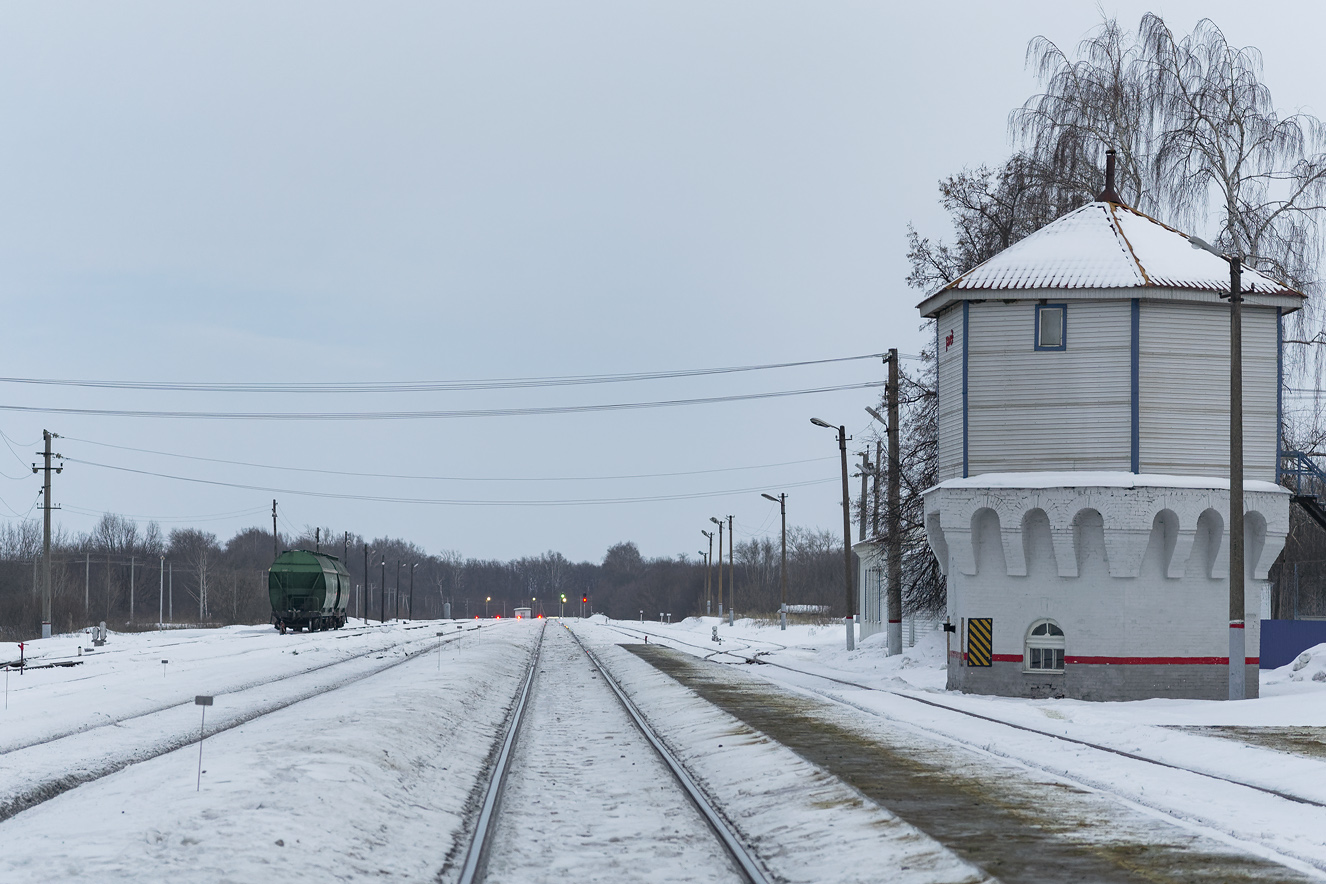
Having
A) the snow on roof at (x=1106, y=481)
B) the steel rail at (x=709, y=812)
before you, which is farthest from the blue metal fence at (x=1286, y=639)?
the steel rail at (x=709, y=812)

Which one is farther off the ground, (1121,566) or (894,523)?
(894,523)

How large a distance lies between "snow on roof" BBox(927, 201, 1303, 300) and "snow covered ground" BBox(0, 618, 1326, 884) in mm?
8473

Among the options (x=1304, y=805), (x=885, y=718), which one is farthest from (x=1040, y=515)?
(x=1304, y=805)

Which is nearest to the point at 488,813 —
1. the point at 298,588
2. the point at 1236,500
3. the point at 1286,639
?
the point at 1236,500

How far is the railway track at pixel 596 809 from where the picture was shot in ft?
31.9

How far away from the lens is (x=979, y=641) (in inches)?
1064

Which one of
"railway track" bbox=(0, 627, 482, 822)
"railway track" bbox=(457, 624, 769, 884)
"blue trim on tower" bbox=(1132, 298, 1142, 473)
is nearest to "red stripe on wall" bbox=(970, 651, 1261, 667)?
"blue trim on tower" bbox=(1132, 298, 1142, 473)

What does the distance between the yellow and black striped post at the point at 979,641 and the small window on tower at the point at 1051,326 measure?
5.88 meters

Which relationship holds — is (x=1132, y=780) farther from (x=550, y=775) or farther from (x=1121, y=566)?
(x=1121, y=566)

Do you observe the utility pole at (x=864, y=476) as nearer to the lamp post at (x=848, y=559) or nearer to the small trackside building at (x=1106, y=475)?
the lamp post at (x=848, y=559)

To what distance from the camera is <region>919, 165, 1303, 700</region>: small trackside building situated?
2603 centimetres

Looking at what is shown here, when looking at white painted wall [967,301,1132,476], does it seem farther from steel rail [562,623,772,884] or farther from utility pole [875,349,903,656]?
steel rail [562,623,772,884]

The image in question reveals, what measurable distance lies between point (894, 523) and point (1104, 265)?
11.4m

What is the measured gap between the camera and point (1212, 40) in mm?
38469
